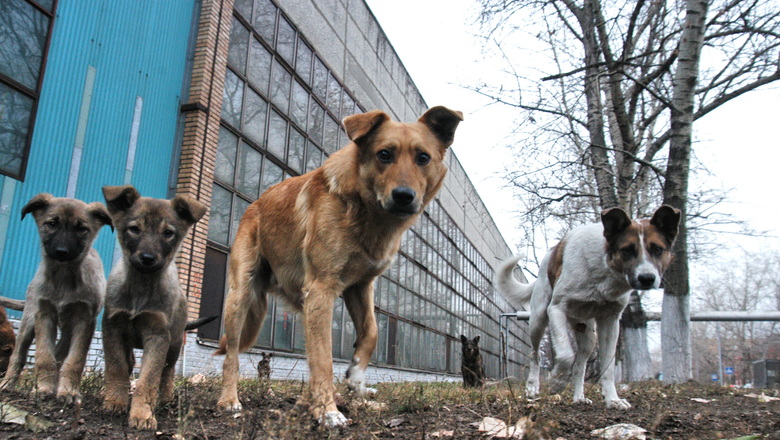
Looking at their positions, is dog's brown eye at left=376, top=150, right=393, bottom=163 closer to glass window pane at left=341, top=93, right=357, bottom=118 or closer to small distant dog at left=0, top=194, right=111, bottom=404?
small distant dog at left=0, top=194, right=111, bottom=404

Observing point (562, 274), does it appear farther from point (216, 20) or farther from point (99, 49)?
point (216, 20)

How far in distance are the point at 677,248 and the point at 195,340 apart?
10697 mm

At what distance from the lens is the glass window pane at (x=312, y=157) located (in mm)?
18594

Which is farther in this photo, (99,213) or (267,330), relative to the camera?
(267,330)

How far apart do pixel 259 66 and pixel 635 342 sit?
44.6 feet

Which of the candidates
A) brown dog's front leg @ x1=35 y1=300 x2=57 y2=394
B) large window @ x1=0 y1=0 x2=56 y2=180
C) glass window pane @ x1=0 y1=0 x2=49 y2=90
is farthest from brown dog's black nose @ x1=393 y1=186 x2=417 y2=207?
glass window pane @ x1=0 y1=0 x2=49 y2=90

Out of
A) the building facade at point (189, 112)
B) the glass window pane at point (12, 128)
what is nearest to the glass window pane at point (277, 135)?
the building facade at point (189, 112)

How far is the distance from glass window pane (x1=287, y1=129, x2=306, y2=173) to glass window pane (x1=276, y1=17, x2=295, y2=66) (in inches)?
94.4

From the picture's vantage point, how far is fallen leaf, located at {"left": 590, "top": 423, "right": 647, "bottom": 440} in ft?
9.41

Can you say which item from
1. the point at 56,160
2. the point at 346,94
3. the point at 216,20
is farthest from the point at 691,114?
the point at 346,94

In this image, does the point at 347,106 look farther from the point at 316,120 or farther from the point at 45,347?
the point at 45,347

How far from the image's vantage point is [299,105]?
18.3 metres

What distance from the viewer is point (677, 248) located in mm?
10492

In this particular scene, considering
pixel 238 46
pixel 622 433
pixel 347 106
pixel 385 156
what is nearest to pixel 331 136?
pixel 347 106
